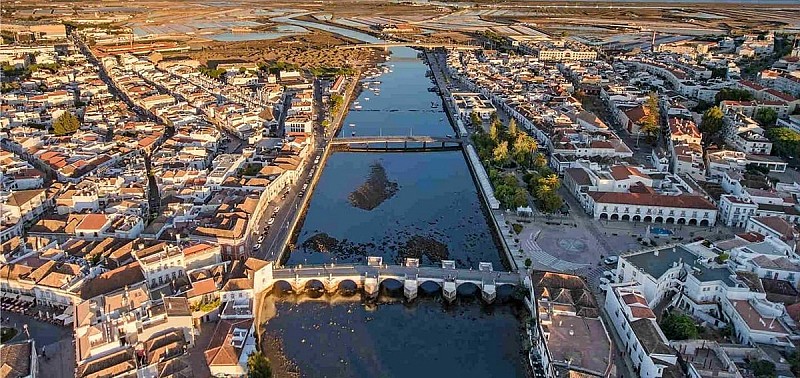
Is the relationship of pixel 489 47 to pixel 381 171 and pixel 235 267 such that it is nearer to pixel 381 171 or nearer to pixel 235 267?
pixel 381 171

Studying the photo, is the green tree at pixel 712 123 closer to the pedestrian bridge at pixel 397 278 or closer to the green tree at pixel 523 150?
the green tree at pixel 523 150

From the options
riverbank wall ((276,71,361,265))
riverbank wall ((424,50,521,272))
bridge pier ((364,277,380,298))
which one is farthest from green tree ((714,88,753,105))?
bridge pier ((364,277,380,298))

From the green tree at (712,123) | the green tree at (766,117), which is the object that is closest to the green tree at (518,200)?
the green tree at (712,123)

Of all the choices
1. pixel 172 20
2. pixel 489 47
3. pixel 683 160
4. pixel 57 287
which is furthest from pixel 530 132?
pixel 172 20

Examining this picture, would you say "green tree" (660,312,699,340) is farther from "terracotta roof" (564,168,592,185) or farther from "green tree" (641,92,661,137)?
"green tree" (641,92,661,137)

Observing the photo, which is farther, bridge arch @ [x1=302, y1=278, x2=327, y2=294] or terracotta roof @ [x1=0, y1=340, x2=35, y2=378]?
bridge arch @ [x1=302, y1=278, x2=327, y2=294]

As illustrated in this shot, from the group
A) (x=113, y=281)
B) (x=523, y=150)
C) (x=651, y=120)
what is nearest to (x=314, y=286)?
(x=113, y=281)
